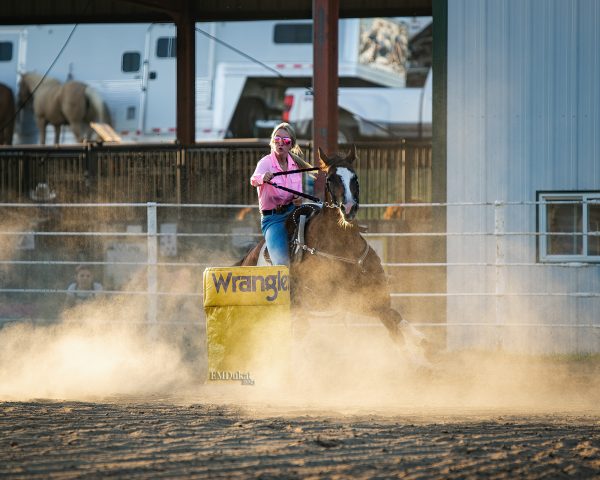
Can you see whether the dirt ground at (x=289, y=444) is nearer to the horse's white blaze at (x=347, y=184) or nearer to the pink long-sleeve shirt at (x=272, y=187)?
the horse's white blaze at (x=347, y=184)

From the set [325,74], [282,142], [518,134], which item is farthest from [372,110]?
[282,142]

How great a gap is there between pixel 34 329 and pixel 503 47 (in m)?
6.51

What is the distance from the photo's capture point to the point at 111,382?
389 inches

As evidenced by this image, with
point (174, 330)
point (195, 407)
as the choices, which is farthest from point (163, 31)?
point (195, 407)

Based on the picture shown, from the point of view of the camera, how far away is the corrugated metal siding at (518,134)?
40.2 feet

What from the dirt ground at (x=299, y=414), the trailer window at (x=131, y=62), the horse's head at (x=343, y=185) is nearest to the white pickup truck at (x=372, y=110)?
the trailer window at (x=131, y=62)

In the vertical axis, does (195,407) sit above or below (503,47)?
below

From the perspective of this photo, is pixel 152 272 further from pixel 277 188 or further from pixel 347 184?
pixel 347 184

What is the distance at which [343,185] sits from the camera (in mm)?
8469

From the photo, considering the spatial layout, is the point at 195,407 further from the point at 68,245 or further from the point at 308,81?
the point at 308,81

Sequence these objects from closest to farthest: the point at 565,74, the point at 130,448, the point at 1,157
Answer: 1. the point at 130,448
2. the point at 565,74
3. the point at 1,157

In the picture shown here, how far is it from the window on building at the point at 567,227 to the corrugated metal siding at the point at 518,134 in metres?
0.12

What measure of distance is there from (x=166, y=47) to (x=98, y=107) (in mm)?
1809

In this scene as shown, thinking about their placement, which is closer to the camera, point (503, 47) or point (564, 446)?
point (564, 446)
